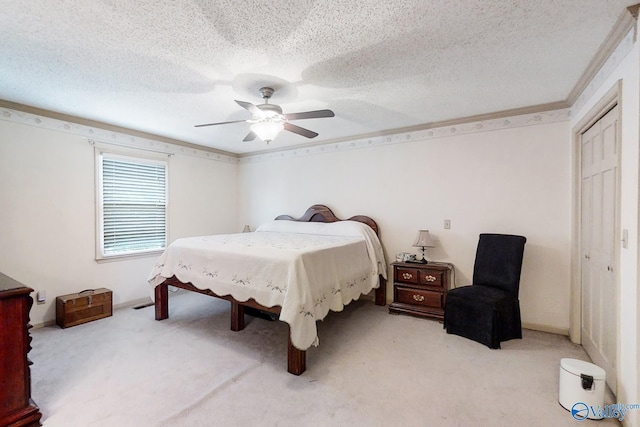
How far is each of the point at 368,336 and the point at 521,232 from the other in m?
2.13

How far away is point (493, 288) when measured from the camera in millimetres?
3113

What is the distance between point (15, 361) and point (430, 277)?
3663 mm

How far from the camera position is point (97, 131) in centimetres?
373

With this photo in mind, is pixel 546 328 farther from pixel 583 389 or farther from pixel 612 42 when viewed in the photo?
pixel 612 42

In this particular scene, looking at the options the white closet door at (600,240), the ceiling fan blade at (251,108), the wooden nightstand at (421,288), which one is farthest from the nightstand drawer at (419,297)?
the ceiling fan blade at (251,108)

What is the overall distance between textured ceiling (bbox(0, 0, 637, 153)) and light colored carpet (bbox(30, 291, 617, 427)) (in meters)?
2.49

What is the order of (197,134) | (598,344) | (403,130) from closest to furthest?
(598,344) → (403,130) → (197,134)

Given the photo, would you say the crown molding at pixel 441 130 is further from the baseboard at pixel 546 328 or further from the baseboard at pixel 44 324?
the baseboard at pixel 44 324

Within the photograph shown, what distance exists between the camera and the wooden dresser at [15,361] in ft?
5.56

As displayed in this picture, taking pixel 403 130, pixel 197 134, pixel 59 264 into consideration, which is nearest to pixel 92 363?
pixel 59 264

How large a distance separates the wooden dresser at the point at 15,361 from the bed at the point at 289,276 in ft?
4.56

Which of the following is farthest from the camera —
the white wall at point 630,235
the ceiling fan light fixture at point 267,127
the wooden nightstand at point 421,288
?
the wooden nightstand at point 421,288

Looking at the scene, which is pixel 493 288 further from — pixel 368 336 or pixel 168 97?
pixel 168 97

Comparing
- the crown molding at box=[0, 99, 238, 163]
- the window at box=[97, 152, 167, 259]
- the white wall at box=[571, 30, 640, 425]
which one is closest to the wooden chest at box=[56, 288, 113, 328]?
the window at box=[97, 152, 167, 259]
